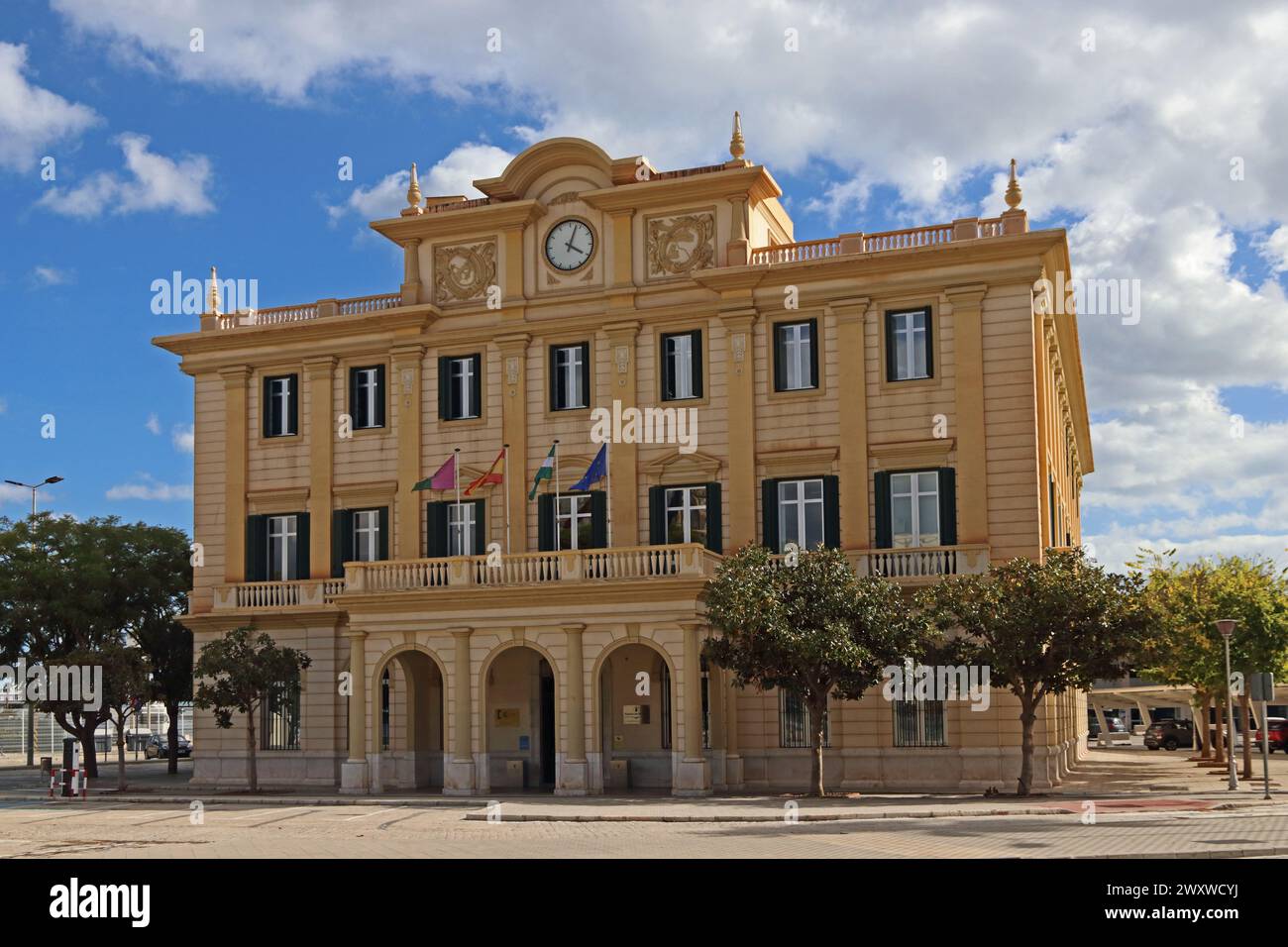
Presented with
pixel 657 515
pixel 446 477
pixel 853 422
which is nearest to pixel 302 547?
pixel 446 477

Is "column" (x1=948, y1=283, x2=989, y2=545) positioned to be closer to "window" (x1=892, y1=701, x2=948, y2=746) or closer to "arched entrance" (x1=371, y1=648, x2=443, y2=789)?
"window" (x1=892, y1=701, x2=948, y2=746)

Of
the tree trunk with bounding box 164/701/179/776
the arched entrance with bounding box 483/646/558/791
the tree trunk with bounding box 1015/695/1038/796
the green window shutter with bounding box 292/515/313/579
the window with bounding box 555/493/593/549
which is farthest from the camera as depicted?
the tree trunk with bounding box 164/701/179/776

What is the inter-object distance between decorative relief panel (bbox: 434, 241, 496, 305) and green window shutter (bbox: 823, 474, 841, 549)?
39.0 feet

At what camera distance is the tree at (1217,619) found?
43.1 m

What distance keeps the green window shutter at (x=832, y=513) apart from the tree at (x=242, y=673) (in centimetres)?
1560

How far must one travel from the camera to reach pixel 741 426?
40906 millimetres

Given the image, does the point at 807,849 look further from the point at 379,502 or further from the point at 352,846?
the point at 379,502

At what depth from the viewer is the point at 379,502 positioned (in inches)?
1764

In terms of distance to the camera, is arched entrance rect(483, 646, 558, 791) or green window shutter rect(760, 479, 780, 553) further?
arched entrance rect(483, 646, 558, 791)

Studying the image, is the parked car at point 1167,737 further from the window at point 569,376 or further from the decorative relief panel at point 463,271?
the decorative relief panel at point 463,271

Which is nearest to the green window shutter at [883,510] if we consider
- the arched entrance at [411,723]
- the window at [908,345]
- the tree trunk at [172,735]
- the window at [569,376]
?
the window at [908,345]

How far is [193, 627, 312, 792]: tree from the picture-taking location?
4144cm

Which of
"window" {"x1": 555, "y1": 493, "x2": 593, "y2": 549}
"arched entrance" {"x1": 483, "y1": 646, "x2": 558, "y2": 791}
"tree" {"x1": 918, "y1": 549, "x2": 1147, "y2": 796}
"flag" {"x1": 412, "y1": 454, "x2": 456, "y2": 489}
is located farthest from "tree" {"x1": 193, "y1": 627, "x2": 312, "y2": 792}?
"tree" {"x1": 918, "y1": 549, "x2": 1147, "y2": 796}

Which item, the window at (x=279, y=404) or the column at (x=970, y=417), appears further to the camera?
the window at (x=279, y=404)
